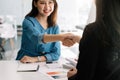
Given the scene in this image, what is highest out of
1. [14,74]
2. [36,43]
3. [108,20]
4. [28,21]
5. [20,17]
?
[108,20]

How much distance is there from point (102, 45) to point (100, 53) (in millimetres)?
43

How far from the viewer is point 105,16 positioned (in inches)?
39.1

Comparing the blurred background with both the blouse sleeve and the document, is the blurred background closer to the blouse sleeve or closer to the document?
the blouse sleeve

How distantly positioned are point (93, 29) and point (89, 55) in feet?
0.41

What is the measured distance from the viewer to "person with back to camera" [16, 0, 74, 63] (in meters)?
2.08

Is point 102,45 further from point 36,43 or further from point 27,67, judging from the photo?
point 36,43

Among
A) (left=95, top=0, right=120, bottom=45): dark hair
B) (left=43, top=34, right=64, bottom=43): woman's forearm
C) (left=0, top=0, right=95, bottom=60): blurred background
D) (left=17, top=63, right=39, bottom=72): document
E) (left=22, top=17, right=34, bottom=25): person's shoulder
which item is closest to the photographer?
(left=95, top=0, right=120, bottom=45): dark hair

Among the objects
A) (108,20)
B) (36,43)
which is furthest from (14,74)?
(108,20)

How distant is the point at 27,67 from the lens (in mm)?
1841

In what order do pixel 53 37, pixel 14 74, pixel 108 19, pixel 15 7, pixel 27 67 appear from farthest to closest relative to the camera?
pixel 15 7 < pixel 53 37 < pixel 27 67 < pixel 14 74 < pixel 108 19

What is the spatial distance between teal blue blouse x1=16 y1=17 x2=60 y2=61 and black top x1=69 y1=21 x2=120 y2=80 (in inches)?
39.5

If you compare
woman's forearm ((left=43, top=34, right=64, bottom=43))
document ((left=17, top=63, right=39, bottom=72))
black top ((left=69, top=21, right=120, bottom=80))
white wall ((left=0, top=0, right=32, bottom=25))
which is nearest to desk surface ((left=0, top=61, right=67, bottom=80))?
document ((left=17, top=63, right=39, bottom=72))

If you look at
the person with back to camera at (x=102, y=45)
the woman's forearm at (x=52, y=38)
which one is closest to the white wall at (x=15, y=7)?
the woman's forearm at (x=52, y=38)

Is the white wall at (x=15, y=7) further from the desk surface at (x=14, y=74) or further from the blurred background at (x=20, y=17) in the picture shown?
the desk surface at (x=14, y=74)
